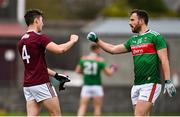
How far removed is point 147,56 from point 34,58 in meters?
1.81

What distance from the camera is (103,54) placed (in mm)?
36344

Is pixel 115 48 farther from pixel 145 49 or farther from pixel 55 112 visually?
pixel 55 112

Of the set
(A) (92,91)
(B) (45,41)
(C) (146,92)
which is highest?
(B) (45,41)

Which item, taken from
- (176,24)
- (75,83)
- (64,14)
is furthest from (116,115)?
→ (64,14)

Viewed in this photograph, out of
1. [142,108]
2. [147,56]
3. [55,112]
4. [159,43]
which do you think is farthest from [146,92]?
[55,112]

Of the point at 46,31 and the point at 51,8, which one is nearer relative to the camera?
the point at 46,31

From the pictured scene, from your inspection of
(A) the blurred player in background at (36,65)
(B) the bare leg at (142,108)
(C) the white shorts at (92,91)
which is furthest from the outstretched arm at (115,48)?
(C) the white shorts at (92,91)

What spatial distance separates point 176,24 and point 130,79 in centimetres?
421

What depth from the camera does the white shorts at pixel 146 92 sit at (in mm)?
13914

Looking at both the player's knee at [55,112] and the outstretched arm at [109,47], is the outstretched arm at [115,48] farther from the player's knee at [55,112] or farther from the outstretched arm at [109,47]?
the player's knee at [55,112]

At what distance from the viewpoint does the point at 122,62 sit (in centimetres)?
3662

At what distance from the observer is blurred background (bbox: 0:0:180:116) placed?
27.5 metres

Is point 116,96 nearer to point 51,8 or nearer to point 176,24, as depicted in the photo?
point 176,24

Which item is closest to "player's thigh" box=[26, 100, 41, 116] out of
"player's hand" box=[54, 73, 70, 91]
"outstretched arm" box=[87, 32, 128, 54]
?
"player's hand" box=[54, 73, 70, 91]
